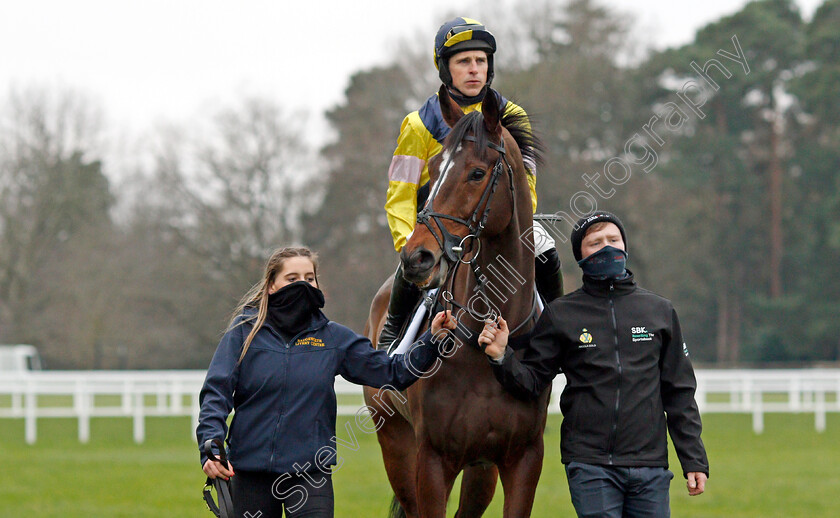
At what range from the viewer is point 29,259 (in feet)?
107

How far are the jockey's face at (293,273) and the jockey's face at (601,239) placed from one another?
1076mm

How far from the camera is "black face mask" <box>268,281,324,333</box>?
396cm

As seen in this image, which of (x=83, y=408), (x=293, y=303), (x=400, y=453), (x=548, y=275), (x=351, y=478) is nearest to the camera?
(x=293, y=303)

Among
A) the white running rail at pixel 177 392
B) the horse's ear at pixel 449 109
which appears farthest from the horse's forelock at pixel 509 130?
the white running rail at pixel 177 392

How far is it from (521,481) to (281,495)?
0.95m

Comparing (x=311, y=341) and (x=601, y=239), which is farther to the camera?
(x=311, y=341)

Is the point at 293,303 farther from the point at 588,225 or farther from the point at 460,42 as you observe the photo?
the point at 460,42

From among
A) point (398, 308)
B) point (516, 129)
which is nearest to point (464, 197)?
point (516, 129)

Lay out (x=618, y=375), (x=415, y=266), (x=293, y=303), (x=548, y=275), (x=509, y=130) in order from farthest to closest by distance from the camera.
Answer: (x=548, y=275) → (x=509, y=130) → (x=293, y=303) → (x=618, y=375) → (x=415, y=266)

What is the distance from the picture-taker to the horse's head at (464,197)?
3.57 m

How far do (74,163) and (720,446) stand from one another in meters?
25.1

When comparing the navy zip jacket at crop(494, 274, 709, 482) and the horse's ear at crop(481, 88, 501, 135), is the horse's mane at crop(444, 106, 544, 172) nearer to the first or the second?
the horse's ear at crop(481, 88, 501, 135)

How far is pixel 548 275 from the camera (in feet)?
15.1

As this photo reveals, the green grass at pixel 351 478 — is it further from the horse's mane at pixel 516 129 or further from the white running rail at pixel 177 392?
the horse's mane at pixel 516 129
